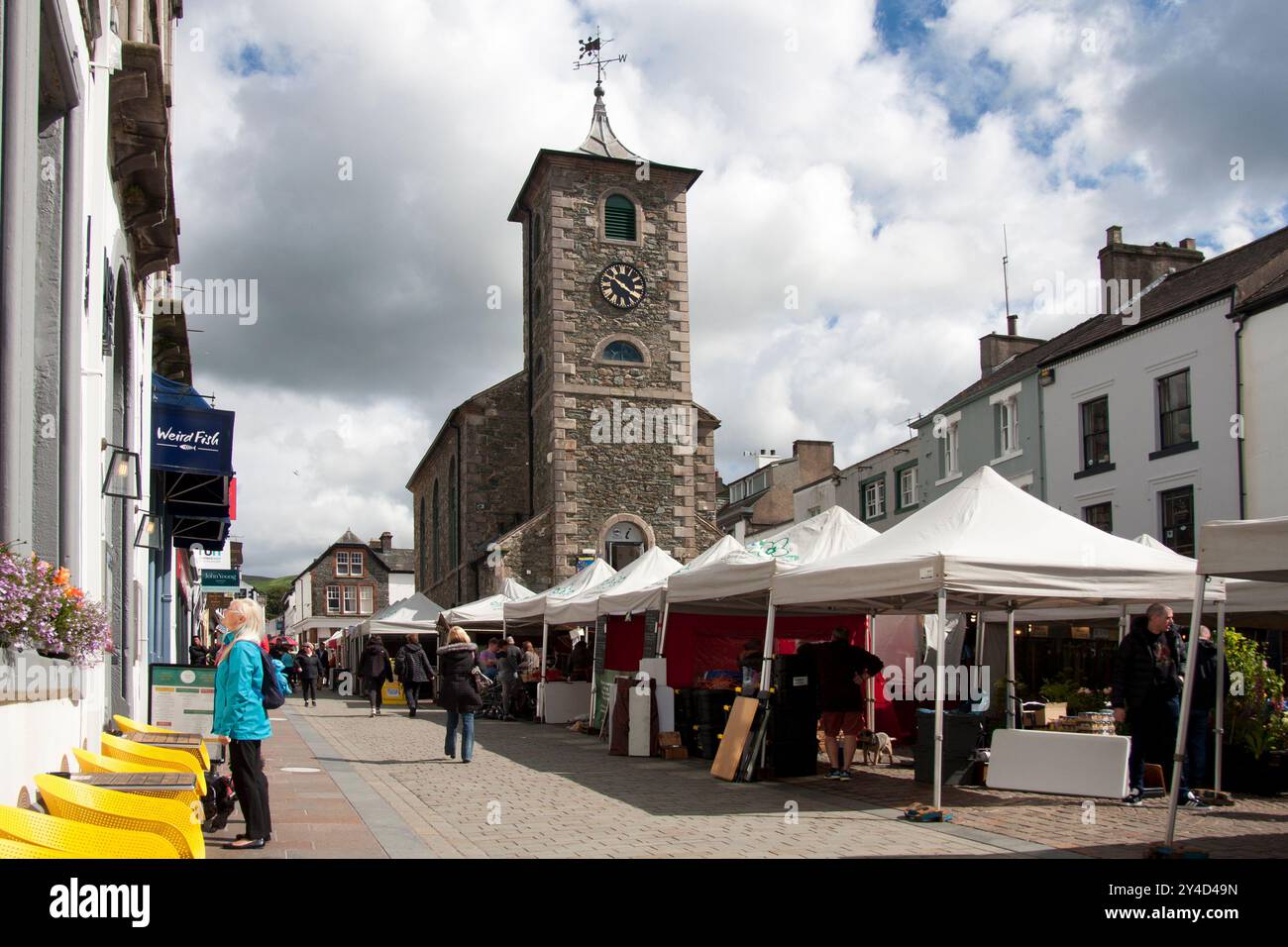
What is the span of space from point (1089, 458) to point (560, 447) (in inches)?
632

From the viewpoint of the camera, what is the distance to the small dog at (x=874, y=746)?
45.4ft

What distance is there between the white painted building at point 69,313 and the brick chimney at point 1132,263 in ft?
74.1

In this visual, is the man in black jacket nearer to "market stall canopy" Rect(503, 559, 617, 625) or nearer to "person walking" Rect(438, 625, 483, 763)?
"person walking" Rect(438, 625, 483, 763)

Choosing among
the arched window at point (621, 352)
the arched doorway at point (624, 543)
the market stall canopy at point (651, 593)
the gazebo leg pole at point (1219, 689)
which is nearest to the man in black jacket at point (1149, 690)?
the gazebo leg pole at point (1219, 689)

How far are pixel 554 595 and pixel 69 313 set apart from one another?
47.9ft

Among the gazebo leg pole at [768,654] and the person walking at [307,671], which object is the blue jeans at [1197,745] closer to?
the gazebo leg pole at [768,654]

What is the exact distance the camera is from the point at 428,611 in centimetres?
2923

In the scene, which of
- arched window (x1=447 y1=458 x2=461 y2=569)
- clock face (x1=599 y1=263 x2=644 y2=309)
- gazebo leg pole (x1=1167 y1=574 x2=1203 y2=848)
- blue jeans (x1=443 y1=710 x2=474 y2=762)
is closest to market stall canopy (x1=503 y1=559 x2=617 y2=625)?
blue jeans (x1=443 y1=710 x2=474 y2=762)

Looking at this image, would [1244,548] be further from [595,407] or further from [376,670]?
[595,407]

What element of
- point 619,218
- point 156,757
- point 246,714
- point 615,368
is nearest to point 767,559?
point 246,714

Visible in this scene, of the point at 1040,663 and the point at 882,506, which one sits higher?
the point at 882,506

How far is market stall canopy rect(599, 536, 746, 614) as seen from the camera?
594 inches

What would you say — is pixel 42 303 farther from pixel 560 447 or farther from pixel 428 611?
pixel 560 447
